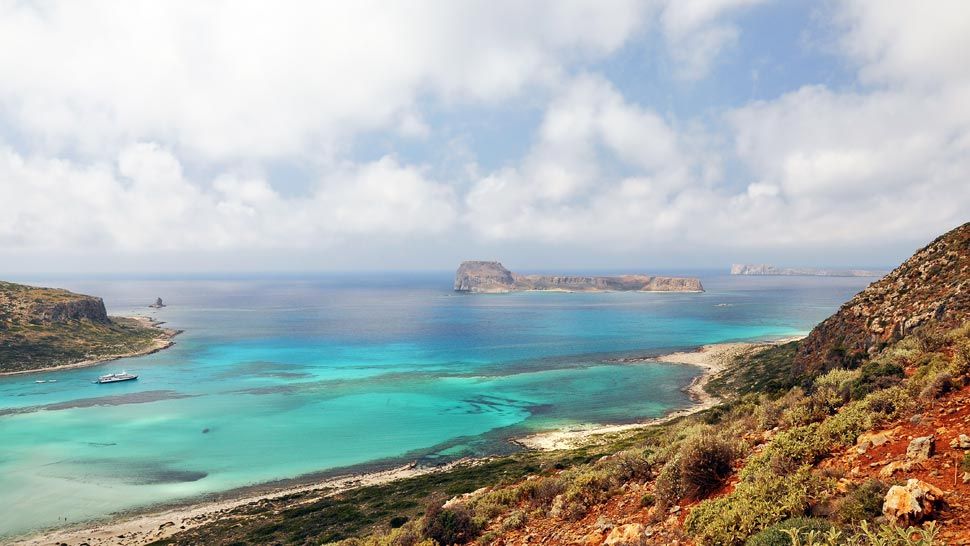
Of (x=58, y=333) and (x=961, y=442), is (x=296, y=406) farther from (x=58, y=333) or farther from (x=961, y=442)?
(x=58, y=333)

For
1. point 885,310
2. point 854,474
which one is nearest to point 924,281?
point 885,310

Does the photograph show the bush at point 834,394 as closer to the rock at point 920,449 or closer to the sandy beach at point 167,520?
the rock at point 920,449

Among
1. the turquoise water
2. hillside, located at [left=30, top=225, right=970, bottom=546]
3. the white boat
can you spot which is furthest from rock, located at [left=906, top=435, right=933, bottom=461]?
the white boat

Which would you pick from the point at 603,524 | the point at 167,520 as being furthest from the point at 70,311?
the point at 603,524

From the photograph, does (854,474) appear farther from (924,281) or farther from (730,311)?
(730,311)

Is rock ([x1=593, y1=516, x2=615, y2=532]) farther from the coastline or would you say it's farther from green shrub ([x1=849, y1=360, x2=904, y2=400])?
the coastline
